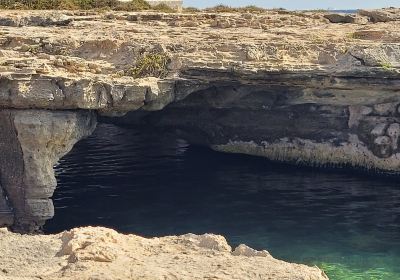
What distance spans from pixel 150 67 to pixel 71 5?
13.2m

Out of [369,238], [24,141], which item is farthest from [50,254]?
[369,238]

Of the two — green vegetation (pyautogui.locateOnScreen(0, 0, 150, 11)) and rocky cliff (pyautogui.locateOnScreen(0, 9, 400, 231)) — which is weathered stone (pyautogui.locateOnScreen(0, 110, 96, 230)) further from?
green vegetation (pyautogui.locateOnScreen(0, 0, 150, 11))

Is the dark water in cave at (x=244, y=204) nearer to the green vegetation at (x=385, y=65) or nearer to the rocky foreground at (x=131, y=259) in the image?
the green vegetation at (x=385, y=65)

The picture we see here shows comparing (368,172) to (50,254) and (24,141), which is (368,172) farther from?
(50,254)

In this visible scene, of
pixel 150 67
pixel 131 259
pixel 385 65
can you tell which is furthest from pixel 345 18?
pixel 131 259

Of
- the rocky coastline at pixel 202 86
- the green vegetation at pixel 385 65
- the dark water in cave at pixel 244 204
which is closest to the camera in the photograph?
the dark water in cave at pixel 244 204

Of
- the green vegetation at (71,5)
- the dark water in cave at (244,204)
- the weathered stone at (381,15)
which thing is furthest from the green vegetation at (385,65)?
the green vegetation at (71,5)

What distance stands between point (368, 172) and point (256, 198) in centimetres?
601

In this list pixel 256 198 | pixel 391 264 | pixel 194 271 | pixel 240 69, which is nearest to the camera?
pixel 194 271

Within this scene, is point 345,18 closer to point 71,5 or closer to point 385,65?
point 385,65

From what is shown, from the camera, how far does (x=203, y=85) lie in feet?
74.3

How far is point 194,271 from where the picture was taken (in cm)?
1098

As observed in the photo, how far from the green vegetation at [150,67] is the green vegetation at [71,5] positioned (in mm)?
11667

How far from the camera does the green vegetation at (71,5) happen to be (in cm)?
3262
